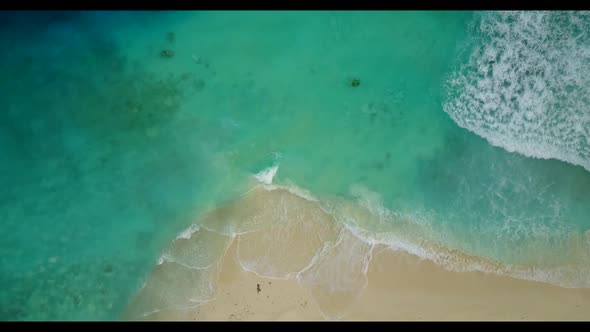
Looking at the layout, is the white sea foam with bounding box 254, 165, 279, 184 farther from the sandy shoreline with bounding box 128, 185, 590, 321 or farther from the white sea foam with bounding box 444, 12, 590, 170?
the white sea foam with bounding box 444, 12, 590, 170

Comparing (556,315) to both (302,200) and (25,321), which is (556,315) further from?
(25,321)

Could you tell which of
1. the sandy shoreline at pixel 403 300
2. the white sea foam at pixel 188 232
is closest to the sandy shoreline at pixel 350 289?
→ the sandy shoreline at pixel 403 300

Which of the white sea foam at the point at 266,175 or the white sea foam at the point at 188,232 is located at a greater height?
the white sea foam at the point at 266,175

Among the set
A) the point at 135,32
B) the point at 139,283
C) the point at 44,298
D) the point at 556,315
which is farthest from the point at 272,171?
the point at 556,315

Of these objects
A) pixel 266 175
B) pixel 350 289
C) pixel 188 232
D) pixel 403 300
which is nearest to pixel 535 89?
pixel 403 300

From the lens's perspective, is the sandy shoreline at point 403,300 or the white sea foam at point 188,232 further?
the white sea foam at point 188,232

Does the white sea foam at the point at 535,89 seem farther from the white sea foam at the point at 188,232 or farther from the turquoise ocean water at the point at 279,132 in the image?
the white sea foam at the point at 188,232
